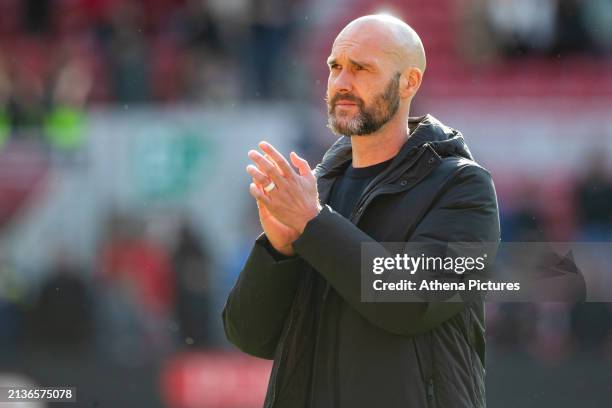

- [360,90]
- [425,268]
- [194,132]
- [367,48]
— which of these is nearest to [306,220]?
[425,268]

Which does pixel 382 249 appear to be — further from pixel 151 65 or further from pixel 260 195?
pixel 151 65

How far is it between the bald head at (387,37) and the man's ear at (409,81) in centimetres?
2

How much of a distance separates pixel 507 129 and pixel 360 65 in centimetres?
859

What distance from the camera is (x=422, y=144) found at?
341 centimetres

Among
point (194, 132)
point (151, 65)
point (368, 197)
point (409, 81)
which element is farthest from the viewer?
point (151, 65)

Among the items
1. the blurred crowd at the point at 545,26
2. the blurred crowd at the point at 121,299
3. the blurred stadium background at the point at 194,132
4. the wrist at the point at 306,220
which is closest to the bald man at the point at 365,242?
the wrist at the point at 306,220

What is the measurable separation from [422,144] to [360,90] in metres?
0.23

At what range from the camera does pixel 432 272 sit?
3154 millimetres

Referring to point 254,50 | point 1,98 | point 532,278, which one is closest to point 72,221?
point 1,98

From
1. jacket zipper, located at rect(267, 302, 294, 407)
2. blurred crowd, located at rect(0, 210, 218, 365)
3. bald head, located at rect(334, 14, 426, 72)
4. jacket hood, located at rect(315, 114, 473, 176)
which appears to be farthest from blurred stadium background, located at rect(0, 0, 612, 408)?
bald head, located at rect(334, 14, 426, 72)

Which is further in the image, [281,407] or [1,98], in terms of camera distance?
[1,98]

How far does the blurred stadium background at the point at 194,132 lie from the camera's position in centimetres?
1057

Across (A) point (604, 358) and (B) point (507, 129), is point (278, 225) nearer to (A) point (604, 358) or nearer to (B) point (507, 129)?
(A) point (604, 358)

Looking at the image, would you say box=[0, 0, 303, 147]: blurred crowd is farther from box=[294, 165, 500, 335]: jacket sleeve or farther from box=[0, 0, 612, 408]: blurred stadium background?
box=[294, 165, 500, 335]: jacket sleeve
